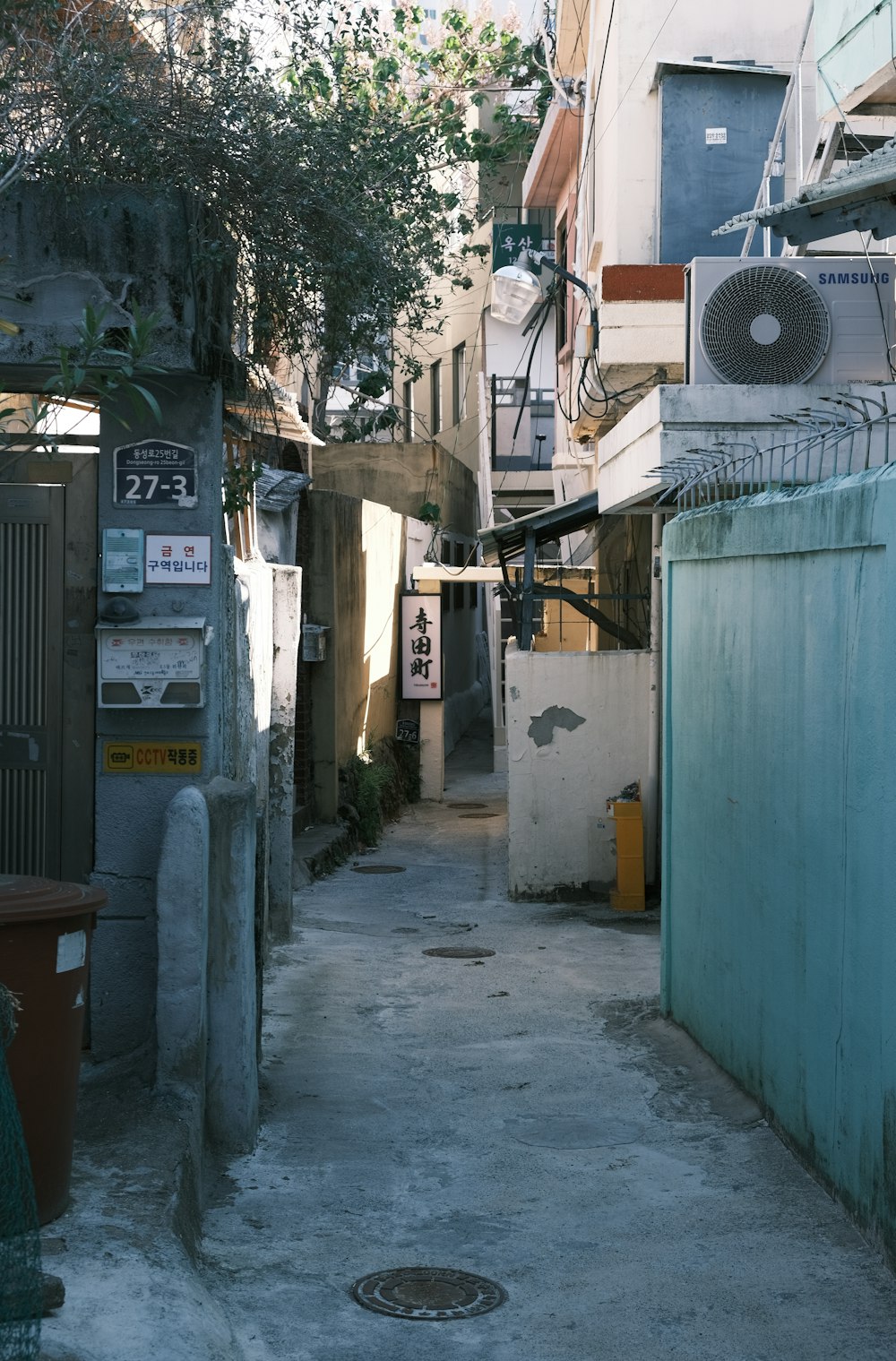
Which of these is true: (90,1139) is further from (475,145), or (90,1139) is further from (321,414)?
(475,145)

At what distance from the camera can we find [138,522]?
5969mm

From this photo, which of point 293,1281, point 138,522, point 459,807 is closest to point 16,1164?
point 293,1281

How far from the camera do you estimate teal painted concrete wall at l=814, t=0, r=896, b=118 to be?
859 cm

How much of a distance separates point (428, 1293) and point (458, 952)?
5.73m

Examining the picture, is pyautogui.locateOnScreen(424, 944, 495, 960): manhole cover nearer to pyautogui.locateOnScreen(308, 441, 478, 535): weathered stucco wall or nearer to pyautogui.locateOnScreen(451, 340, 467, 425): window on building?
pyautogui.locateOnScreen(308, 441, 478, 535): weathered stucco wall

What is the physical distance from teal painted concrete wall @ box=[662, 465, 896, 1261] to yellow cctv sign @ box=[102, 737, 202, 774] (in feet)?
8.28

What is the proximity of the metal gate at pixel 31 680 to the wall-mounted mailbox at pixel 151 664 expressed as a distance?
0.82ft

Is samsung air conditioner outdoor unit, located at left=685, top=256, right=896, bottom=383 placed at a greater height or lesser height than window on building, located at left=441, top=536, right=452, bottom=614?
greater

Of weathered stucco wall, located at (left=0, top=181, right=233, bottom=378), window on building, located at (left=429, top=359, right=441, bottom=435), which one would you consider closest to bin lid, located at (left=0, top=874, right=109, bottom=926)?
weathered stucco wall, located at (left=0, top=181, right=233, bottom=378)

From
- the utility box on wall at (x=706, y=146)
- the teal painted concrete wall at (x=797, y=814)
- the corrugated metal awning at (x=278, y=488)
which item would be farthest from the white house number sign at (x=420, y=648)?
the teal painted concrete wall at (x=797, y=814)

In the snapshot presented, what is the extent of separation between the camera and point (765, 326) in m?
9.29

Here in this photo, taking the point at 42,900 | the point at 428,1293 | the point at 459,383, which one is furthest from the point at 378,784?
the point at 459,383

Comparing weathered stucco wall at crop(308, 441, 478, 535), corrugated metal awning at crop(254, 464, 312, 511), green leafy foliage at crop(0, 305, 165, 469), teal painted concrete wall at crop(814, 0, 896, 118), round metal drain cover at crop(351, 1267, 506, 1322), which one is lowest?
round metal drain cover at crop(351, 1267, 506, 1322)

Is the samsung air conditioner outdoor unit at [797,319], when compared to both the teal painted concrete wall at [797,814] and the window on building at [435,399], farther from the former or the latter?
the window on building at [435,399]
